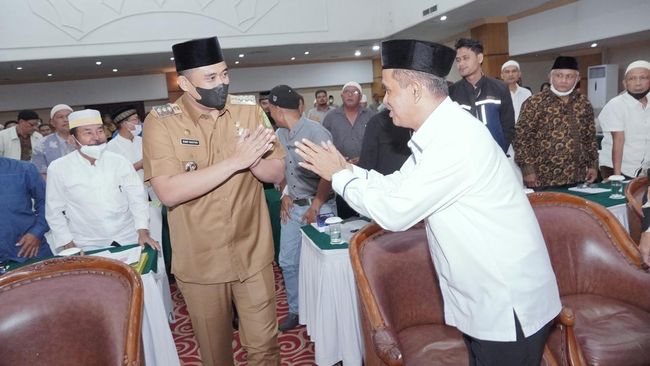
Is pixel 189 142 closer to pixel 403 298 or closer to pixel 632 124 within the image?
pixel 403 298

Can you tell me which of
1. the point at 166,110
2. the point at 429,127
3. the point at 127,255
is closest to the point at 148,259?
the point at 127,255

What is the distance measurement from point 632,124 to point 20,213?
4665 millimetres

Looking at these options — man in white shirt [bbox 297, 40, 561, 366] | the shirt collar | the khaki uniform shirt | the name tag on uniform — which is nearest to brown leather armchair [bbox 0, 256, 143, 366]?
the khaki uniform shirt

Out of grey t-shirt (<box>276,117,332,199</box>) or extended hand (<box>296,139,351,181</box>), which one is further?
grey t-shirt (<box>276,117,332,199</box>)

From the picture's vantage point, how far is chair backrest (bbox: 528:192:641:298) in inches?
85.3

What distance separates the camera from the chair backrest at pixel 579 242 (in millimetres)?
2166

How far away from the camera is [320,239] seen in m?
2.69

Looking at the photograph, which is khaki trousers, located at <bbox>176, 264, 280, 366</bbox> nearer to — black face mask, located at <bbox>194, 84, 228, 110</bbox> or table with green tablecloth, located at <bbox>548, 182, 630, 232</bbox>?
black face mask, located at <bbox>194, 84, 228, 110</bbox>

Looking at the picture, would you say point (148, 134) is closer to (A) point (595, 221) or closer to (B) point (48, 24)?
(A) point (595, 221)

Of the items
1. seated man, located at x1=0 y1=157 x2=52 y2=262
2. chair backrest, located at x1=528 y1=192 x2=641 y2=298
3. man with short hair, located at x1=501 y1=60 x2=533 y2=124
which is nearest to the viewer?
chair backrest, located at x1=528 y1=192 x2=641 y2=298

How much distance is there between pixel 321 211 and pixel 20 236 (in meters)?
1.93

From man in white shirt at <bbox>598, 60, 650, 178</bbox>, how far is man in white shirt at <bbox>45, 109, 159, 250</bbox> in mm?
3843

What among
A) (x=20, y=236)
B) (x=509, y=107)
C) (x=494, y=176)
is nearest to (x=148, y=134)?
(x=494, y=176)

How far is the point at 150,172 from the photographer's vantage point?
1.74 metres
